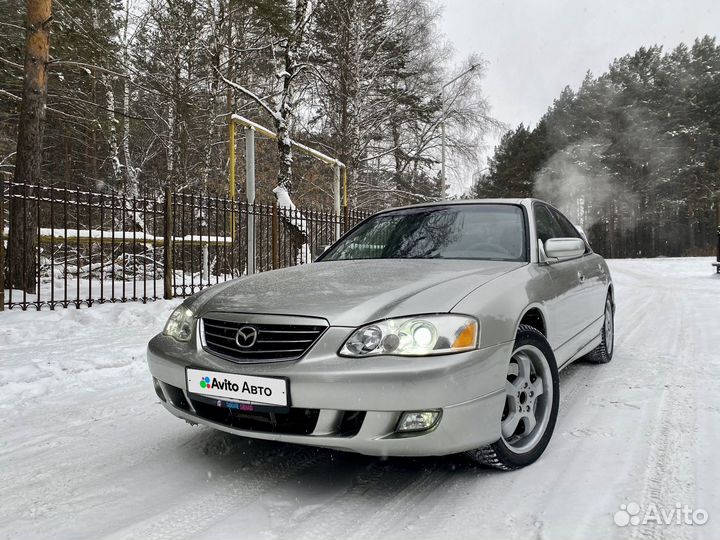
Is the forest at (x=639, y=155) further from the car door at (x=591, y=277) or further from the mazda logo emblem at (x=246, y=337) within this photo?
the mazda logo emblem at (x=246, y=337)

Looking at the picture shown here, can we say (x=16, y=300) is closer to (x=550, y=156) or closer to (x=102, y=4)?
(x=102, y=4)

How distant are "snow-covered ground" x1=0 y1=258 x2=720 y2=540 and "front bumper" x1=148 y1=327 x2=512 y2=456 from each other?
0.28 meters

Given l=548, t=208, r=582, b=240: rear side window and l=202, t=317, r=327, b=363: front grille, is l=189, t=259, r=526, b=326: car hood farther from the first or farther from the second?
l=548, t=208, r=582, b=240: rear side window

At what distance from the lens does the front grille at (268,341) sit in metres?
2.19

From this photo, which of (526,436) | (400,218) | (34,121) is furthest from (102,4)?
(526,436)

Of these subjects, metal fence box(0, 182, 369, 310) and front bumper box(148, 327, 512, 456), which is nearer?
front bumper box(148, 327, 512, 456)

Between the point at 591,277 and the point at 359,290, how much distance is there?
8.16 feet

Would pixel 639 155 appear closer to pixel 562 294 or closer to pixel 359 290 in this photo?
pixel 562 294

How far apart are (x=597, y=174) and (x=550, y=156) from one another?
206 inches

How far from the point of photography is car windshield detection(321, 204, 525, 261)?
323 cm

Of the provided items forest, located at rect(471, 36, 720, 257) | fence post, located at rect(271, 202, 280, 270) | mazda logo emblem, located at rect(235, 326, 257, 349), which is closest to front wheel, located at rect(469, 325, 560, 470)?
mazda logo emblem, located at rect(235, 326, 257, 349)

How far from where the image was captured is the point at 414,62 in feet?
72.9

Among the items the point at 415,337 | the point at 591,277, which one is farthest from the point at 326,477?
the point at 591,277

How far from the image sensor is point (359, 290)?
97.3 inches
